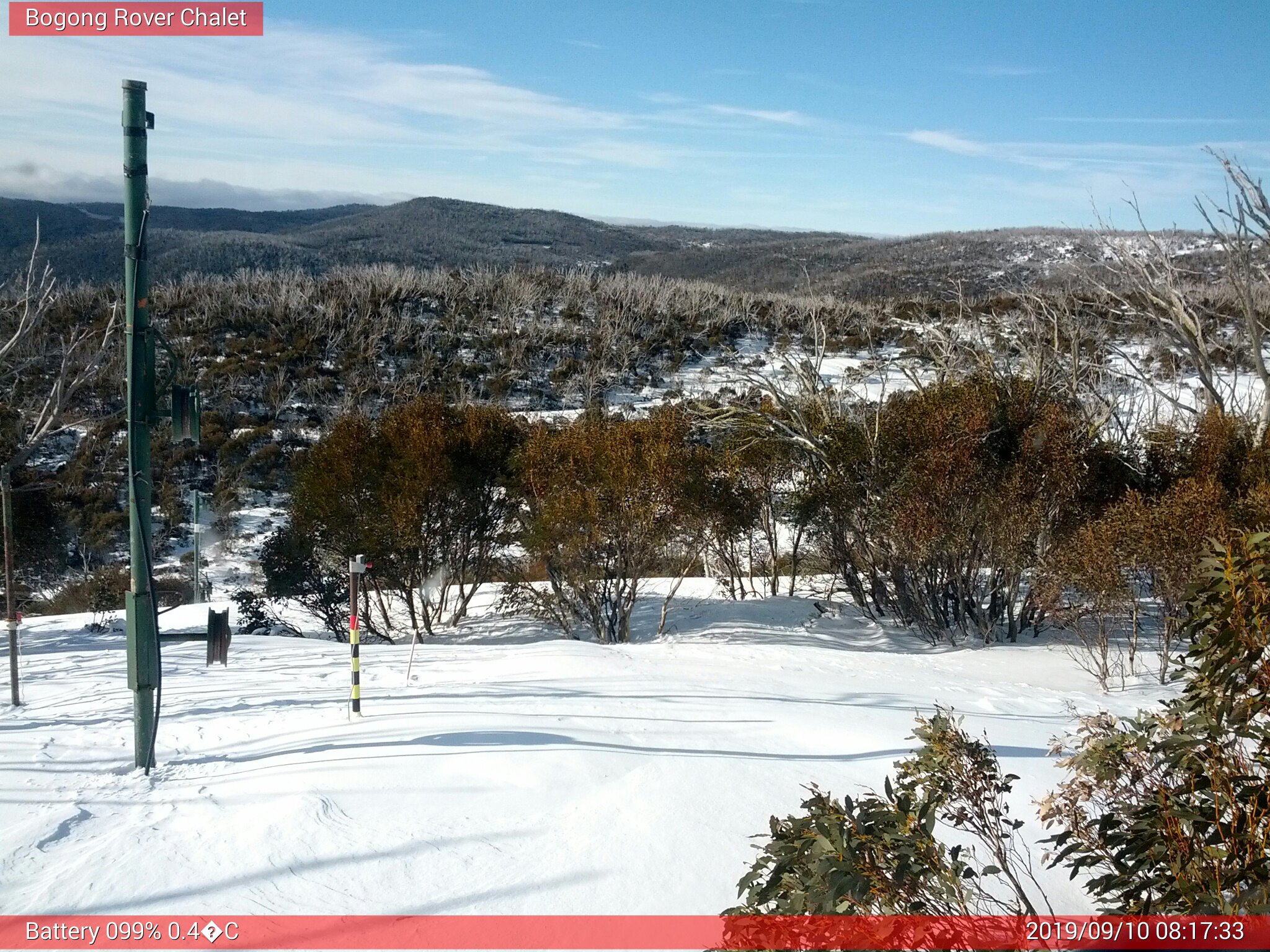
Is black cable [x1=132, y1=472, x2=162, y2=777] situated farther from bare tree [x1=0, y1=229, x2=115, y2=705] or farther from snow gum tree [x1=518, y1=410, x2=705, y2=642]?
snow gum tree [x1=518, y1=410, x2=705, y2=642]

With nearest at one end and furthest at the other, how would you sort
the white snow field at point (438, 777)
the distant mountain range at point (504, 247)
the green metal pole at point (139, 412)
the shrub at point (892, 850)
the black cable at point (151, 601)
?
the shrub at point (892, 850) < the white snow field at point (438, 777) < the green metal pole at point (139, 412) < the black cable at point (151, 601) < the distant mountain range at point (504, 247)

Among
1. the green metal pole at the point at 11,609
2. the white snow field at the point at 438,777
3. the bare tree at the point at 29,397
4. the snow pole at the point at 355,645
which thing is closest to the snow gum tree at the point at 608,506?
the white snow field at the point at 438,777

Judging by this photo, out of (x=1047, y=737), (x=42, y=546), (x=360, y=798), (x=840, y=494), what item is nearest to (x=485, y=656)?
(x=360, y=798)

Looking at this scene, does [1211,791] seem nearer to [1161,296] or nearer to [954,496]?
[954,496]

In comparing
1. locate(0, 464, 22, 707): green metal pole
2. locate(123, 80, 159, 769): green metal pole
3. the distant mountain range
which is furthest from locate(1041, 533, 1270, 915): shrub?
the distant mountain range

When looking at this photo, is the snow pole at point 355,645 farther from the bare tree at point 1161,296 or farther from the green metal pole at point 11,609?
the bare tree at point 1161,296

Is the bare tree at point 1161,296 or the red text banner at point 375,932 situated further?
the bare tree at point 1161,296

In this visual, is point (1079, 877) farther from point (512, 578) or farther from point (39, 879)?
point (512, 578)
